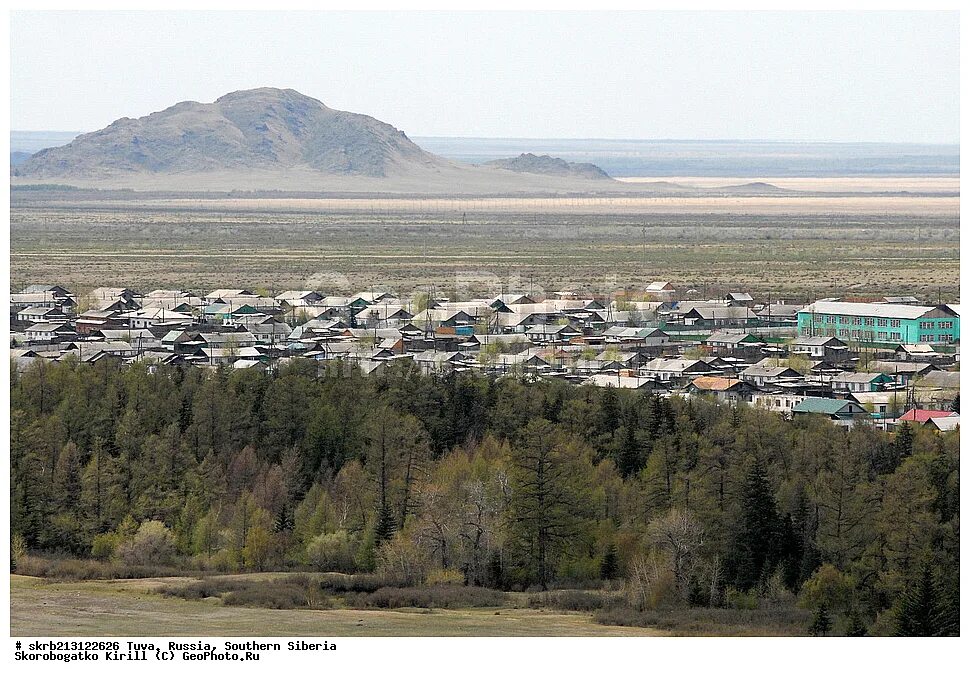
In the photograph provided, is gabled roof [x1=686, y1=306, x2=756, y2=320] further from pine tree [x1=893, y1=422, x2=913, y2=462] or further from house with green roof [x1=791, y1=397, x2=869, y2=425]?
pine tree [x1=893, y1=422, x2=913, y2=462]

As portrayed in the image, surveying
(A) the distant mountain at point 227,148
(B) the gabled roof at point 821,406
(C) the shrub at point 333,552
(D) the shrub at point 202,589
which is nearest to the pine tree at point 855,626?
(C) the shrub at point 333,552

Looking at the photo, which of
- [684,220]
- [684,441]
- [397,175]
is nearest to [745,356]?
[684,441]

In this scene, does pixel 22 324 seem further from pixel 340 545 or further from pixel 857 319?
pixel 340 545

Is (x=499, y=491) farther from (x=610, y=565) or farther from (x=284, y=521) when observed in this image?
(x=284, y=521)

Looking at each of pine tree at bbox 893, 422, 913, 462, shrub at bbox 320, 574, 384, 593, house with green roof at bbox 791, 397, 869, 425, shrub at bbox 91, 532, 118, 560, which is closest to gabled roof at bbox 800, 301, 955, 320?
house with green roof at bbox 791, 397, 869, 425

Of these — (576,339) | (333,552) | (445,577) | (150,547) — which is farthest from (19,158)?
(445,577)

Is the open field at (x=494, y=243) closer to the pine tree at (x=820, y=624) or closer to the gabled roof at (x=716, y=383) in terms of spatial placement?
the gabled roof at (x=716, y=383)
